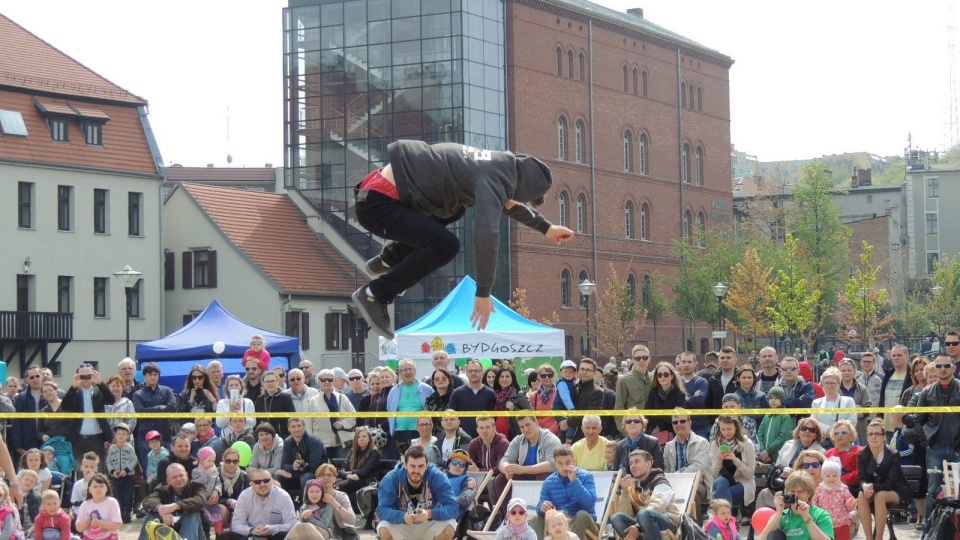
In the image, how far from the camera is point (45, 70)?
45.9 m

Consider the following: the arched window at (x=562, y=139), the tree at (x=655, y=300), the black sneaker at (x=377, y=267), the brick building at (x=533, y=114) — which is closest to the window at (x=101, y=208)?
the brick building at (x=533, y=114)

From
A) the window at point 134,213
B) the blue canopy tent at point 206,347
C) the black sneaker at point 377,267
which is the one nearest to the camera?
the black sneaker at point 377,267

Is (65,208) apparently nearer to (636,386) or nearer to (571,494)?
(636,386)

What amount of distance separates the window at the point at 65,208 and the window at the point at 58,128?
1622 millimetres

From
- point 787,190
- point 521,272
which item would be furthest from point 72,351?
point 787,190

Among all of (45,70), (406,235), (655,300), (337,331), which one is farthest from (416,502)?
(655,300)

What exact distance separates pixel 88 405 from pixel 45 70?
3207 centimetres

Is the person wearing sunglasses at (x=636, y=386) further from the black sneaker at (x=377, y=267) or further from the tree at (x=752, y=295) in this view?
the tree at (x=752, y=295)

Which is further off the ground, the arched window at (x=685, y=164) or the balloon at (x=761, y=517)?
the arched window at (x=685, y=164)

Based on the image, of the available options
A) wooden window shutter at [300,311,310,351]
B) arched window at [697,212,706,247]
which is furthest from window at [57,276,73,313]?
arched window at [697,212,706,247]

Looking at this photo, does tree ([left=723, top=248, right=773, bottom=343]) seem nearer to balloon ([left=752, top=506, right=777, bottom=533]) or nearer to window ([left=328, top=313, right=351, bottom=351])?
window ([left=328, top=313, right=351, bottom=351])

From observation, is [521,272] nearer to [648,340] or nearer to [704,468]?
[648,340]

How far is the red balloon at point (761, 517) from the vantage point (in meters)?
12.3

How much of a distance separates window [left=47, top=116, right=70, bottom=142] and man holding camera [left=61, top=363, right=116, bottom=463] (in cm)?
2990
